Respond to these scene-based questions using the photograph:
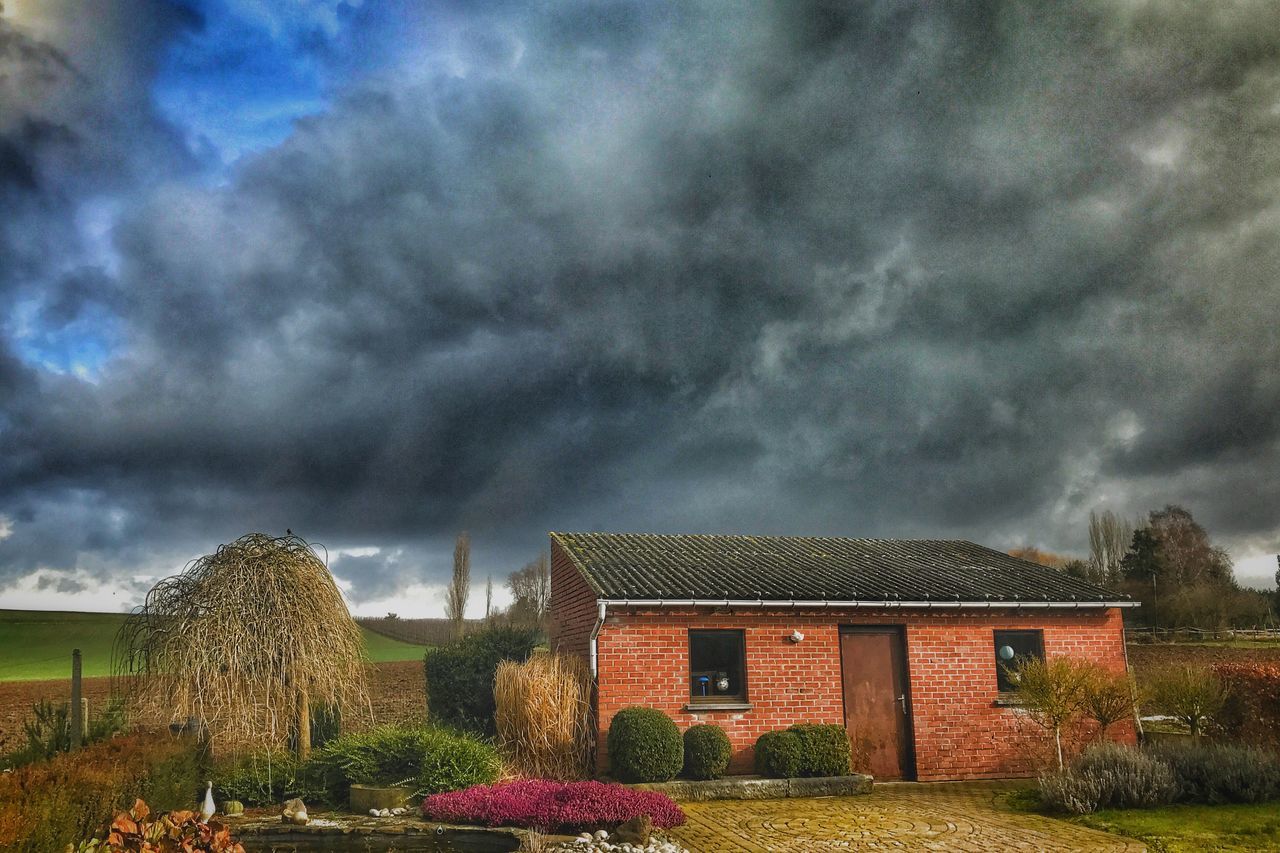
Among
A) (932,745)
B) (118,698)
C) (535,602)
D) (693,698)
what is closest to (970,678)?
(932,745)

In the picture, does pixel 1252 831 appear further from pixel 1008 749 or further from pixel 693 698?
pixel 693 698

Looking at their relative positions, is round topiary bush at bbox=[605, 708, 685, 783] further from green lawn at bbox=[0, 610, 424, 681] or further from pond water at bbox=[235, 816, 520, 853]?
green lawn at bbox=[0, 610, 424, 681]

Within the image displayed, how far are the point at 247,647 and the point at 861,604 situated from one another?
10.4 metres

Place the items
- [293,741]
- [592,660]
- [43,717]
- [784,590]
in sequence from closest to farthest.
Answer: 1. [43,717]
2. [293,741]
3. [592,660]
4. [784,590]

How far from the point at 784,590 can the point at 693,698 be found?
8.44 feet

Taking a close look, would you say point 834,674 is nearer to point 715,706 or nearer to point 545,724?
point 715,706

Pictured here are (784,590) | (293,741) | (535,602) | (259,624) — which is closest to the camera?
(259,624)

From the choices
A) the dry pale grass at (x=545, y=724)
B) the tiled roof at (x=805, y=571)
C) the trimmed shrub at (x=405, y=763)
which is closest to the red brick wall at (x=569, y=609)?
the tiled roof at (x=805, y=571)

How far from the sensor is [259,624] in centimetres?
1305

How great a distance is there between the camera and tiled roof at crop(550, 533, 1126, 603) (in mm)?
16281

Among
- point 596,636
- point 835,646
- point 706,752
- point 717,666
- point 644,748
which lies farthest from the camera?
point 835,646

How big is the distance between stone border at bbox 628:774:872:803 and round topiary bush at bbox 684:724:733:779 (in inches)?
8.5

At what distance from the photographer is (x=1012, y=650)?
17609mm

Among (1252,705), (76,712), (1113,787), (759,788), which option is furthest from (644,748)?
(1252,705)
